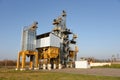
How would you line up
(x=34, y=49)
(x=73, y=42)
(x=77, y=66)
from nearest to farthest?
(x=34, y=49) → (x=77, y=66) → (x=73, y=42)

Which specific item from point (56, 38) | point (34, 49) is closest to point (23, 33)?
point (34, 49)

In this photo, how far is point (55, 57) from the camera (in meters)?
46.2

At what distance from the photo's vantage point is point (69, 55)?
181 ft

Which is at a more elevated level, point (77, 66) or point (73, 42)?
point (73, 42)

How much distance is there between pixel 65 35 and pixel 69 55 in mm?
6901

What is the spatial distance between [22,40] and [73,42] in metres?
19.5

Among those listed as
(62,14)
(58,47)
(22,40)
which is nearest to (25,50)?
(22,40)

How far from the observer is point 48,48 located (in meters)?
44.4

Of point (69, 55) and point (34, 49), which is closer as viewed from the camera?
point (34, 49)

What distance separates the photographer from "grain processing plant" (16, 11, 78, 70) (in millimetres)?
42219

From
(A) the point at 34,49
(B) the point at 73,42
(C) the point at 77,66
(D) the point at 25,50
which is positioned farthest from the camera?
(B) the point at 73,42

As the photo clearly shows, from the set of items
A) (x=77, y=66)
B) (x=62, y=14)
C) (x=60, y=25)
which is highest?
(x=62, y=14)

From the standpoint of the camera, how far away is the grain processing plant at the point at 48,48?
42219 millimetres

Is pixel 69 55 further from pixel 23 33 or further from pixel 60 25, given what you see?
pixel 23 33
